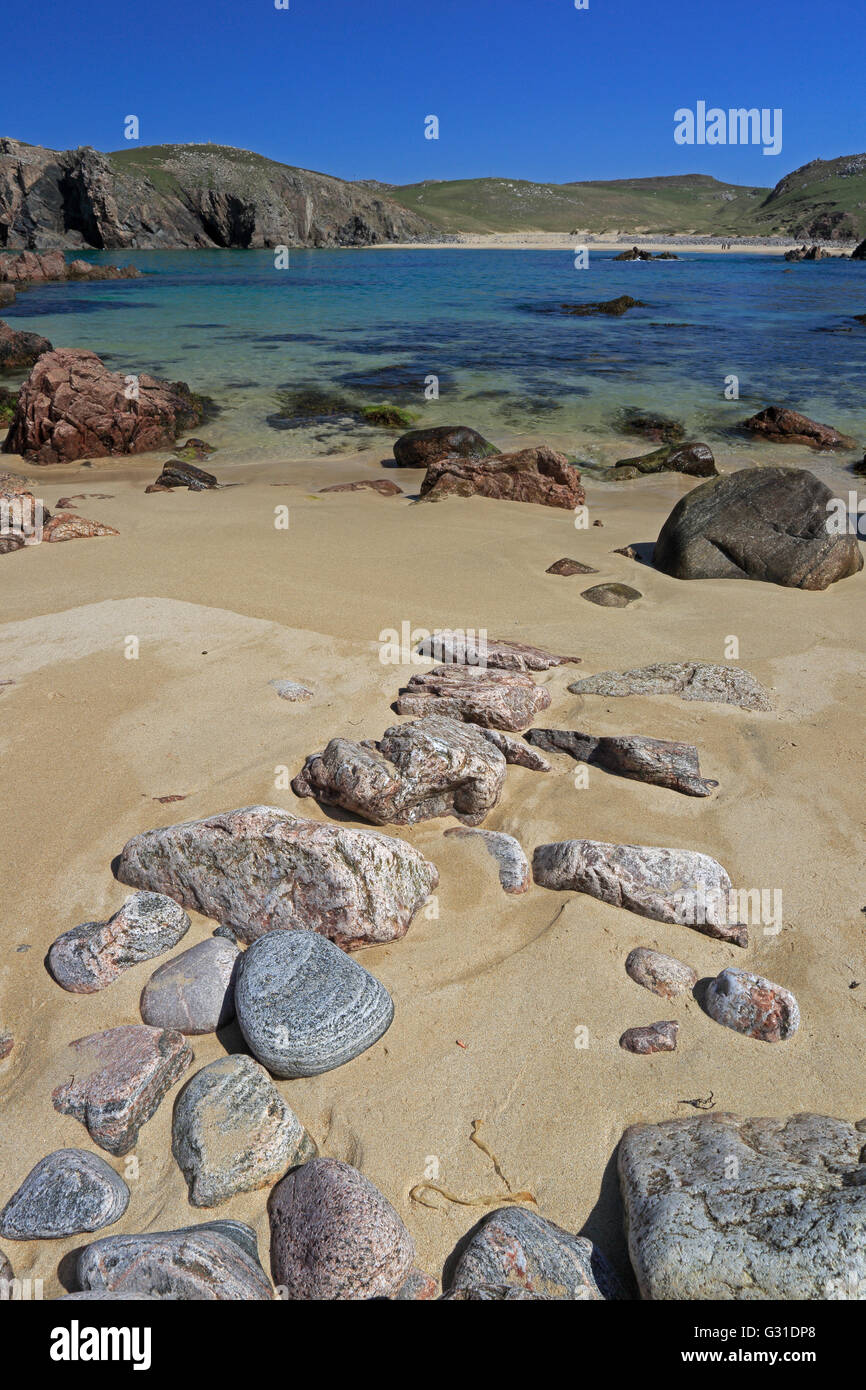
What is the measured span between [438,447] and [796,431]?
6881mm

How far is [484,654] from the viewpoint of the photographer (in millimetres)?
5566

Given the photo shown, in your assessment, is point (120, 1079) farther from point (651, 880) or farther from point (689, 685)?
point (689, 685)

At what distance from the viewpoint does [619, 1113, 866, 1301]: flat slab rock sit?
199 cm

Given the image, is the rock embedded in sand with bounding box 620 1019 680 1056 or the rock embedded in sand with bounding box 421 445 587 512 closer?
the rock embedded in sand with bounding box 620 1019 680 1056

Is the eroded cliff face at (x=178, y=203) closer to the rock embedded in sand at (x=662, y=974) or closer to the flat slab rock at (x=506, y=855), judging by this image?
the flat slab rock at (x=506, y=855)

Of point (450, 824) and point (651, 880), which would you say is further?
point (450, 824)

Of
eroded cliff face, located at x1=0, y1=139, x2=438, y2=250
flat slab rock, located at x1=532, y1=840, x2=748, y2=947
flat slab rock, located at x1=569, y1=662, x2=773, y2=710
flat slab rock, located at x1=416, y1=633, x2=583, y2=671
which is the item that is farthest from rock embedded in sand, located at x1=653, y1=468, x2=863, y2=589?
eroded cliff face, located at x1=0, y1=139, x2=438, y2=250

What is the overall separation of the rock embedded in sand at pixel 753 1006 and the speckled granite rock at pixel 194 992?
72.7 inches

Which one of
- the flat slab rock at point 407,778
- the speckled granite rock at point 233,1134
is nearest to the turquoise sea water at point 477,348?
the flat slab rock at point 407,778

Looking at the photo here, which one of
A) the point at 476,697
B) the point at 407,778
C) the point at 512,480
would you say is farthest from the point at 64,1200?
the point at 512,480

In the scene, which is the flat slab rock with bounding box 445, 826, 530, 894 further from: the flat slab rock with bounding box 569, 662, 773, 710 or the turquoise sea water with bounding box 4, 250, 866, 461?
the turquoise sea water with bounding box 4, 250, 866, 461

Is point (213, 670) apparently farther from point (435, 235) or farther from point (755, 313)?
point (435, 235)

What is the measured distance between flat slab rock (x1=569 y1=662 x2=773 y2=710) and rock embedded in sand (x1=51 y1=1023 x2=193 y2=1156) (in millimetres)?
3466

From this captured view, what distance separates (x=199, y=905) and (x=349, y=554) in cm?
516
